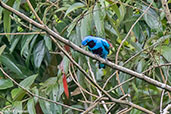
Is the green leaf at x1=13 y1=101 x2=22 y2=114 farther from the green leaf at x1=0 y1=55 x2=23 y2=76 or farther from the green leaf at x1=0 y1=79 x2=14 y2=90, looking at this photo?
the green leaf at x1=0 y1=55 x2=23 y2=76

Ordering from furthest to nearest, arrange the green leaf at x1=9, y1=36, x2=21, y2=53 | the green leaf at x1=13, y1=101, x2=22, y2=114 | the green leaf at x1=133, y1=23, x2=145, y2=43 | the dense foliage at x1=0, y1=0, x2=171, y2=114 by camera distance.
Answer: the green leaf at x1=9, y1=36, x2=21, y2=53 → the green leaf at x1=133, y1=23, x2=145, y2=43 → the dense foliage at x1=0, y1=0, x2=171, y2=114 → the green leaf at x1=13, y1=101, x2=22, y2=114

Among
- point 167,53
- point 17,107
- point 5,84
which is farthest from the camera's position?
point 5,84

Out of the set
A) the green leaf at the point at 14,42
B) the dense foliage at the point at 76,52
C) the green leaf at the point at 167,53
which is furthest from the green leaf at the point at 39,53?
the green leaf at the point at 167,53

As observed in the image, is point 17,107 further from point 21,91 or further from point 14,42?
point 14,42

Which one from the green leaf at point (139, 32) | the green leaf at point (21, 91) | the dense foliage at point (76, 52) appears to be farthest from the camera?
the green leaf at point (139, 32)

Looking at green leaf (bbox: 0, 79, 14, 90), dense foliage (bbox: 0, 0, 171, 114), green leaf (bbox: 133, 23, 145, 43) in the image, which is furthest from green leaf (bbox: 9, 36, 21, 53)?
green leaf (bbox: 133, 23, 145, 43)

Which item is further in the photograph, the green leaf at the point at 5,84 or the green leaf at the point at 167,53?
the green leaf at the point at 5,84

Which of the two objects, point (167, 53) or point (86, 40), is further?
point (167, 53)

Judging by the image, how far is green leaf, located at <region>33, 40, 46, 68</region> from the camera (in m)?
4.19

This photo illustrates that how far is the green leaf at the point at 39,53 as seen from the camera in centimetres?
419

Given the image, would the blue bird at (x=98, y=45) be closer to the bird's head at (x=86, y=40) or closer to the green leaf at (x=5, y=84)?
the bird's head at (x=86, y=40)

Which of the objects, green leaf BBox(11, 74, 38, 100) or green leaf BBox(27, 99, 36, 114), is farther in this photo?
green leaf BBox(11, 74, 38, 100)

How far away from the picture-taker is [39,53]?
4.27m

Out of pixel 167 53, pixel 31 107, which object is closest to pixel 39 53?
pixel 31 107
